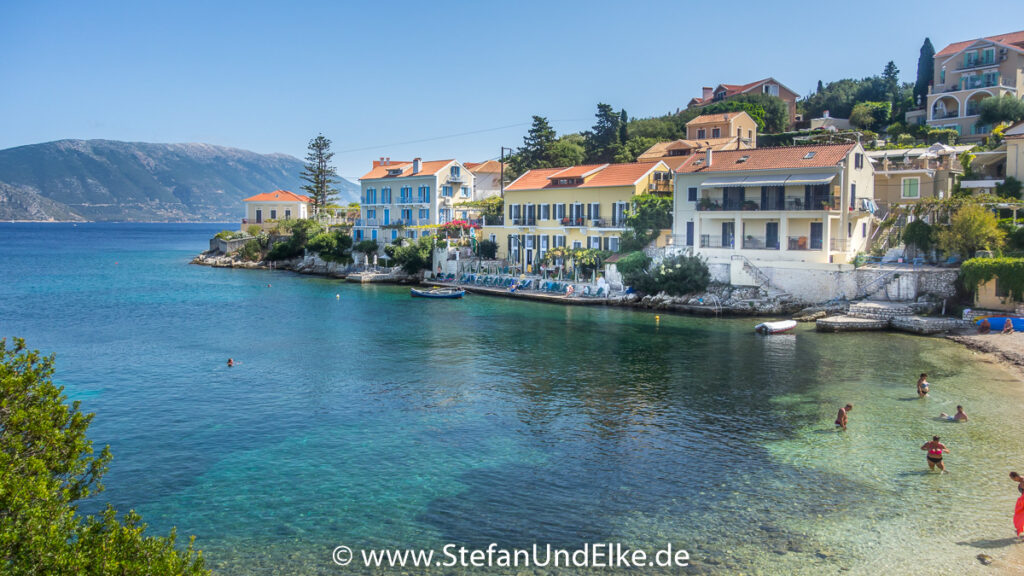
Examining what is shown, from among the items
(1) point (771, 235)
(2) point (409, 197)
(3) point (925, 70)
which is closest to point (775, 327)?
(1) point (771, 235)

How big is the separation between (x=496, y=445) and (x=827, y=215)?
99.9 feet

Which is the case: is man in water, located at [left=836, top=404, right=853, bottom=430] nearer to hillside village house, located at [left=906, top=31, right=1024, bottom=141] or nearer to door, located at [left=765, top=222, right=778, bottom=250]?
Result: door, located at [left=765, top=222, right=778, bottom=250]

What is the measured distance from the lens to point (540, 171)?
6297 centimetres

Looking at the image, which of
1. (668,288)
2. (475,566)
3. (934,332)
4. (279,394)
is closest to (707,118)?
(668,288)

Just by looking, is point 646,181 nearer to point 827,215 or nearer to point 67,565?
point 827,215

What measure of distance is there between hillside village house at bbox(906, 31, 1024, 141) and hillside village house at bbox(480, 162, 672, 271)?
31088mm

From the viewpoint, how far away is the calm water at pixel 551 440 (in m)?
14.7

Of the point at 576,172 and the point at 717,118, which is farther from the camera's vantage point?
the point at 717,118

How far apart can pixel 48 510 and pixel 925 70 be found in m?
86.4

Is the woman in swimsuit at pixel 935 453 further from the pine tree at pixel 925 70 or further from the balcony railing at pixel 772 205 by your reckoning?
the pine tree at pixel 925 70

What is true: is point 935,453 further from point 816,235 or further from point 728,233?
point 728,233

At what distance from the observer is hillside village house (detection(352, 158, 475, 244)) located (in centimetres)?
7019

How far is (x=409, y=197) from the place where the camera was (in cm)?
7244

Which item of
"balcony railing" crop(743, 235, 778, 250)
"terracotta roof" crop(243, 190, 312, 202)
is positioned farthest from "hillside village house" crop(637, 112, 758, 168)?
"terracotta roof" crop(243, 190, 312, 202)
